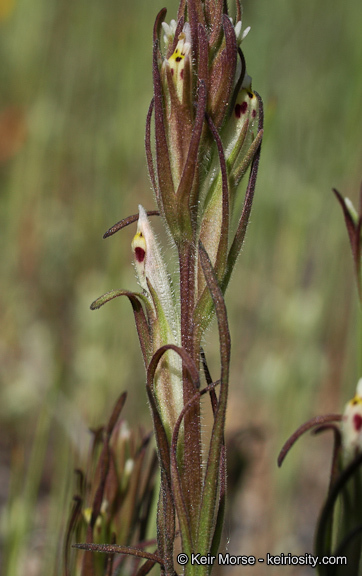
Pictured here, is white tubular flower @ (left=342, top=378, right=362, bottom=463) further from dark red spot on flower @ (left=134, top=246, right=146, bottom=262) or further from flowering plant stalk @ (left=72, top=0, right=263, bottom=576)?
dark red spot on flower @ (left=134, top=246, right=146, bottom=262)

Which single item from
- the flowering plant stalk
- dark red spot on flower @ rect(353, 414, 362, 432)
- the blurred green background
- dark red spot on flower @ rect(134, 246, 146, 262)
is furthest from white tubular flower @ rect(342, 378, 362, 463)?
the blurred green background

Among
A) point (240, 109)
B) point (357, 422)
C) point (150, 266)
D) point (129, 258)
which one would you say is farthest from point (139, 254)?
point (129, 258)

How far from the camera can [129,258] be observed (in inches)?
163

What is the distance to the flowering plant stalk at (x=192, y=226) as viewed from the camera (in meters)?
0.76

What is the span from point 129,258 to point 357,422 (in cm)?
333

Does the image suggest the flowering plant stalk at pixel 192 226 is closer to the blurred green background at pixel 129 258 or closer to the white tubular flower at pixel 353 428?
the white tubular flower at pixel 353 428

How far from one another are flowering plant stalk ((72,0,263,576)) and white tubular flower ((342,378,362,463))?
0.75 ft

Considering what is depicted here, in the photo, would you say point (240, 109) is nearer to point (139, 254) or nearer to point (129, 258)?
point (139, 254)

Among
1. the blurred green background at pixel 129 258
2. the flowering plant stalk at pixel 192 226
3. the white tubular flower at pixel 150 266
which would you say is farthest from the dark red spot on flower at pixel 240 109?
the blurred green background at pixel 129 258

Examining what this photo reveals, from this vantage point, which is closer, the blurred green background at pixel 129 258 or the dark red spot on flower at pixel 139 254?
the dark red spot on flower at pixel 139 254

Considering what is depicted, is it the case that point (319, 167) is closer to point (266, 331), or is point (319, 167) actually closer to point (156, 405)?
point (266, 331)

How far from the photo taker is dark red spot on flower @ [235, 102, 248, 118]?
0.82m

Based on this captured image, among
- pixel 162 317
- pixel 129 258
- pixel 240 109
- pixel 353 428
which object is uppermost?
Result: pixel 129 258

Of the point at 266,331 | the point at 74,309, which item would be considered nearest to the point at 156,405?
the point at 266,331
